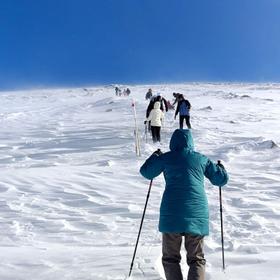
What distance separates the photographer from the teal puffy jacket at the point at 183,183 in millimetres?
5113

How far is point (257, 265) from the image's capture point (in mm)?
6152

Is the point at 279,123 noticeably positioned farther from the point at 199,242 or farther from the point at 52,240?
the point at 199,242

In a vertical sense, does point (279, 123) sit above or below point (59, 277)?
above

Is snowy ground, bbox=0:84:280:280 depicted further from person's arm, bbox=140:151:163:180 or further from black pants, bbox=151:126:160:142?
person's arm, bbox=140:151:163:180

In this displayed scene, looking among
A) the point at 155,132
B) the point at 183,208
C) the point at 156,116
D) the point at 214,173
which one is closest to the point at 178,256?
the point at 183,208

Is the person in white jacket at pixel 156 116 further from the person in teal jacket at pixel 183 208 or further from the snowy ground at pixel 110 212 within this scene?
the person in teal jacket at pixel 183 208

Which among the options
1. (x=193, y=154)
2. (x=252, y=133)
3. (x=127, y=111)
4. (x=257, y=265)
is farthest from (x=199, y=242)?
(x=127, y=111)

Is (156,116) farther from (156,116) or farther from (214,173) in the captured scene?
(214,173)

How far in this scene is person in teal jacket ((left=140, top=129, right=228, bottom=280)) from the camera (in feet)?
16.8

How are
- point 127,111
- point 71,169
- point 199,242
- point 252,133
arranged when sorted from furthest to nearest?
point 127,111, point 252,133, point 71,169, point 199,242

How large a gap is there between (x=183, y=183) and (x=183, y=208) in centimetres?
26

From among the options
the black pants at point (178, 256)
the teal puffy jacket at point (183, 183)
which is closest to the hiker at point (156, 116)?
the teal puffy jacket at point (183, 183)

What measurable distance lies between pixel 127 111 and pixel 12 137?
11317mm

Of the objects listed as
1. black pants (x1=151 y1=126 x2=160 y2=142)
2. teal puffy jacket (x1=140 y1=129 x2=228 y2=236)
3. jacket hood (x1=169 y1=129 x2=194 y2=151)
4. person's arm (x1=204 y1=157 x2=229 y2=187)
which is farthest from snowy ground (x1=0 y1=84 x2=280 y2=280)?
jacket hood (x1=169 y1=129 x2=194 y2=151)
